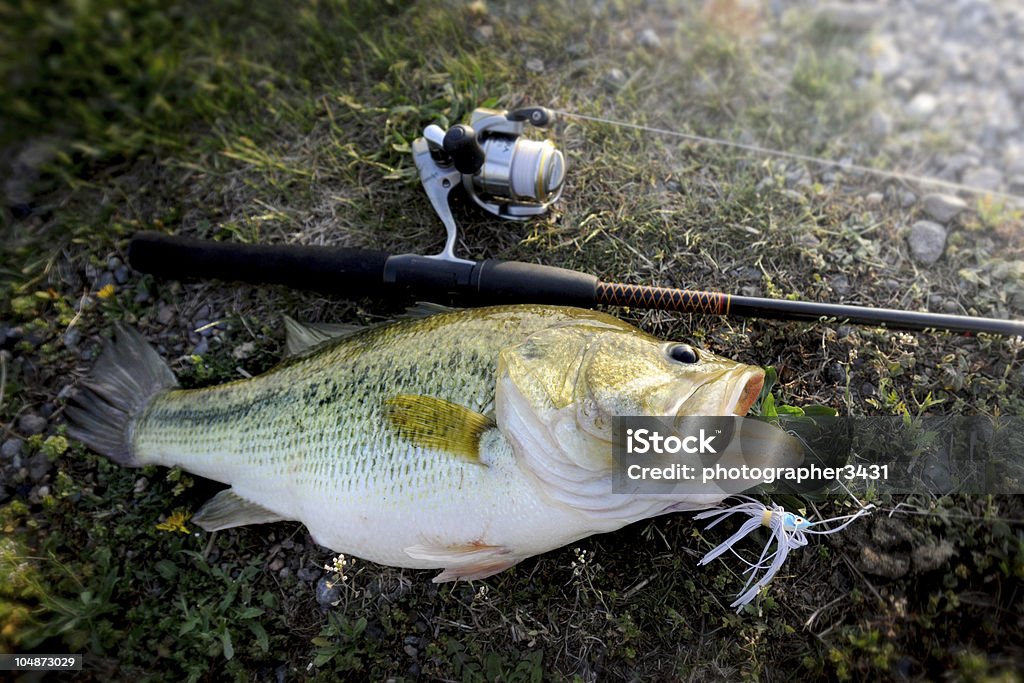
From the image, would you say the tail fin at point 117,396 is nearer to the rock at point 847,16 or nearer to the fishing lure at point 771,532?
the fishing lure at point 771,532

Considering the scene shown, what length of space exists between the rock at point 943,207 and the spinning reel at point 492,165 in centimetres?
213

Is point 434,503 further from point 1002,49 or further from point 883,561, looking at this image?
point 1002,49

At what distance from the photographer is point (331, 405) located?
2.87 meters

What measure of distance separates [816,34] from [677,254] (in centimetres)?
229

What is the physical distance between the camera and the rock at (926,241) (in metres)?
3.61

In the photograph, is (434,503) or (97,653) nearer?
(434,503)

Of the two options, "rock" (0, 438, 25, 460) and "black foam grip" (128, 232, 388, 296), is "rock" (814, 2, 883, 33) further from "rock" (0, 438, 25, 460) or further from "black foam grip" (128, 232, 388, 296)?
"rock" (0, 438, 25, 460)

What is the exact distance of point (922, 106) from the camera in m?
4.45

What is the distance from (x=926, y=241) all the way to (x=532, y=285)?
225 centimetres

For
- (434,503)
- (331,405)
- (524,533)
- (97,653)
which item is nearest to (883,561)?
(524,533)

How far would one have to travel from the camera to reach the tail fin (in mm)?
3326

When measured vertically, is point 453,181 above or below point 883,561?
above

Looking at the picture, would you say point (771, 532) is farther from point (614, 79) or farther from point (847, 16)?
point (847, 16)

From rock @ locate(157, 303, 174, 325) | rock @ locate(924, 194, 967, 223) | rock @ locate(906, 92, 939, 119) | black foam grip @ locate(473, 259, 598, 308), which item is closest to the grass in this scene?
rock @ locate(157, 303, 174, 325)
